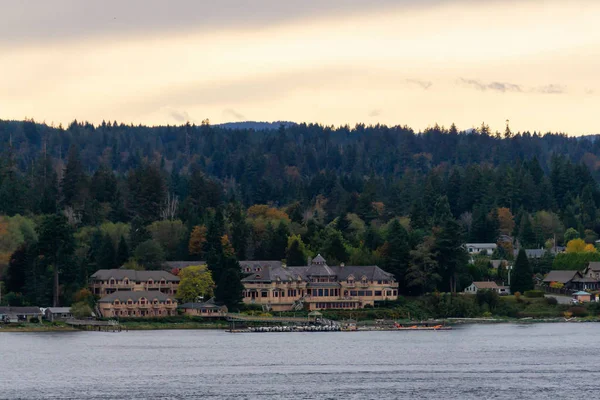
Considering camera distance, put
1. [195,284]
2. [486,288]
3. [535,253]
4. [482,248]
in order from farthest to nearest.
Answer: [482,248] < [535,253] < [486,288] < [195,284]

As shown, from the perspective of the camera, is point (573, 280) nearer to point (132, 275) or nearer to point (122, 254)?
point (132, 275)

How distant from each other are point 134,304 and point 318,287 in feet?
65.8

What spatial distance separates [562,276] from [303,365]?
65404 millimetres

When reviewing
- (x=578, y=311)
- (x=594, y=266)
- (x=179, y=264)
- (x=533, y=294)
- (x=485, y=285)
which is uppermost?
(x=594, y=266)

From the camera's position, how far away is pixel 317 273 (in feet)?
432

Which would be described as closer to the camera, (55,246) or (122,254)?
(55,246)

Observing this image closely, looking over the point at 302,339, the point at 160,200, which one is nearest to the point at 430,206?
the point at 160,200

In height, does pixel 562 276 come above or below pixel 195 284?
above

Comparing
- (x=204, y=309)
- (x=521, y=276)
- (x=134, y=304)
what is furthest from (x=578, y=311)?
(x=134, y=304)

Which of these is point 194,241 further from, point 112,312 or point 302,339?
point 302,339

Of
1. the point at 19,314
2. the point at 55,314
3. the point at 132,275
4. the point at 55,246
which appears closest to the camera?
the point at 19,314

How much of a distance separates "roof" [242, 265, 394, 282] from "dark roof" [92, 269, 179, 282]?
8.27 meters

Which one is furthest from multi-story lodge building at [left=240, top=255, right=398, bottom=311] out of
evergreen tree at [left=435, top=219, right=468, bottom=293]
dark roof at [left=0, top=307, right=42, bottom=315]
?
dark roof at [left=0, top=307, right=42, bottom=315]

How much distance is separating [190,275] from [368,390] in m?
57.7
